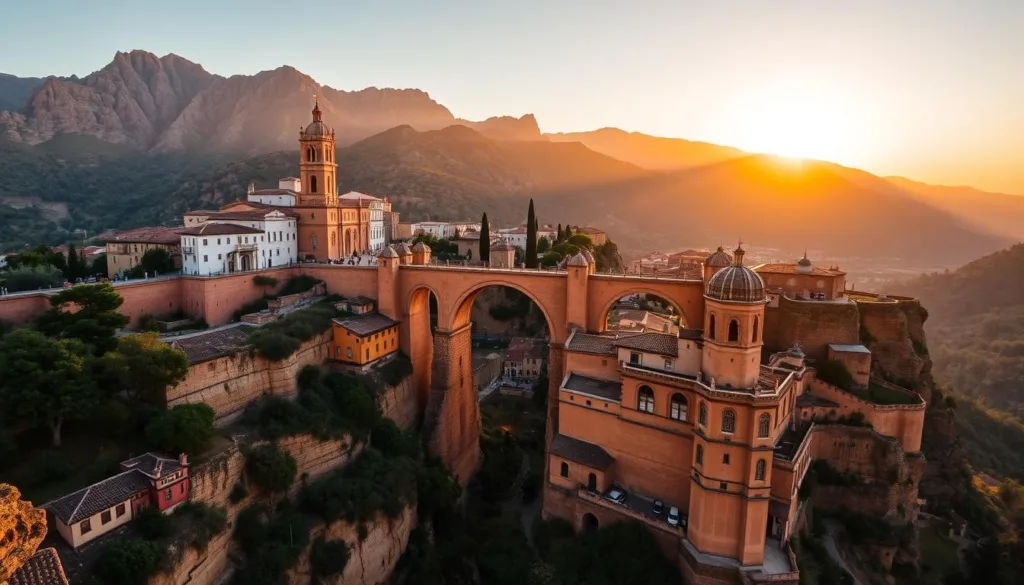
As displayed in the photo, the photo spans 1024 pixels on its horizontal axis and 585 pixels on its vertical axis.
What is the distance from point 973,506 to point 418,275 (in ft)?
122

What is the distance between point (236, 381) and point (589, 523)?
55.5 ft

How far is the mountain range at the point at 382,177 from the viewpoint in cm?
9819

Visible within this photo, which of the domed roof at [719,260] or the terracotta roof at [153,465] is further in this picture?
the domed roof at [719,260]

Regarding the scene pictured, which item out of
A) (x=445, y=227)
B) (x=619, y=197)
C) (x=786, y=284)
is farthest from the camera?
(x=619, y=197)

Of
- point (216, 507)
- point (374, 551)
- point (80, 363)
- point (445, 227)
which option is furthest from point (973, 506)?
point (445, 227)

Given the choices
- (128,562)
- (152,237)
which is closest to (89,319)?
(128,562)

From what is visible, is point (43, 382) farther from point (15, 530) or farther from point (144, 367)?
point (15, 530)

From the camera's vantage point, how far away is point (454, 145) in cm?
14988

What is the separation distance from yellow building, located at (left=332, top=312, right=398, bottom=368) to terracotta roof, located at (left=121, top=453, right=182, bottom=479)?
11662 millimetres

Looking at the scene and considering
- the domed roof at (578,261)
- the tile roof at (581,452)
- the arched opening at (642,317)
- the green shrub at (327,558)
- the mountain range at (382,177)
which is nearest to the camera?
the green shrub at (327,558)

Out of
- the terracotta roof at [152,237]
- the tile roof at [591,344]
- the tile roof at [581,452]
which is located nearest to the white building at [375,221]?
the terracotta roof at [152,237]

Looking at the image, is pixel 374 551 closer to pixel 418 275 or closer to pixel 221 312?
pixel 418 275

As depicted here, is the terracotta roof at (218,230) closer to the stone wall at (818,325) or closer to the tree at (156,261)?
the tree at (156,261)

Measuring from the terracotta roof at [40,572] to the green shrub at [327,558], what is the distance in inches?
393
